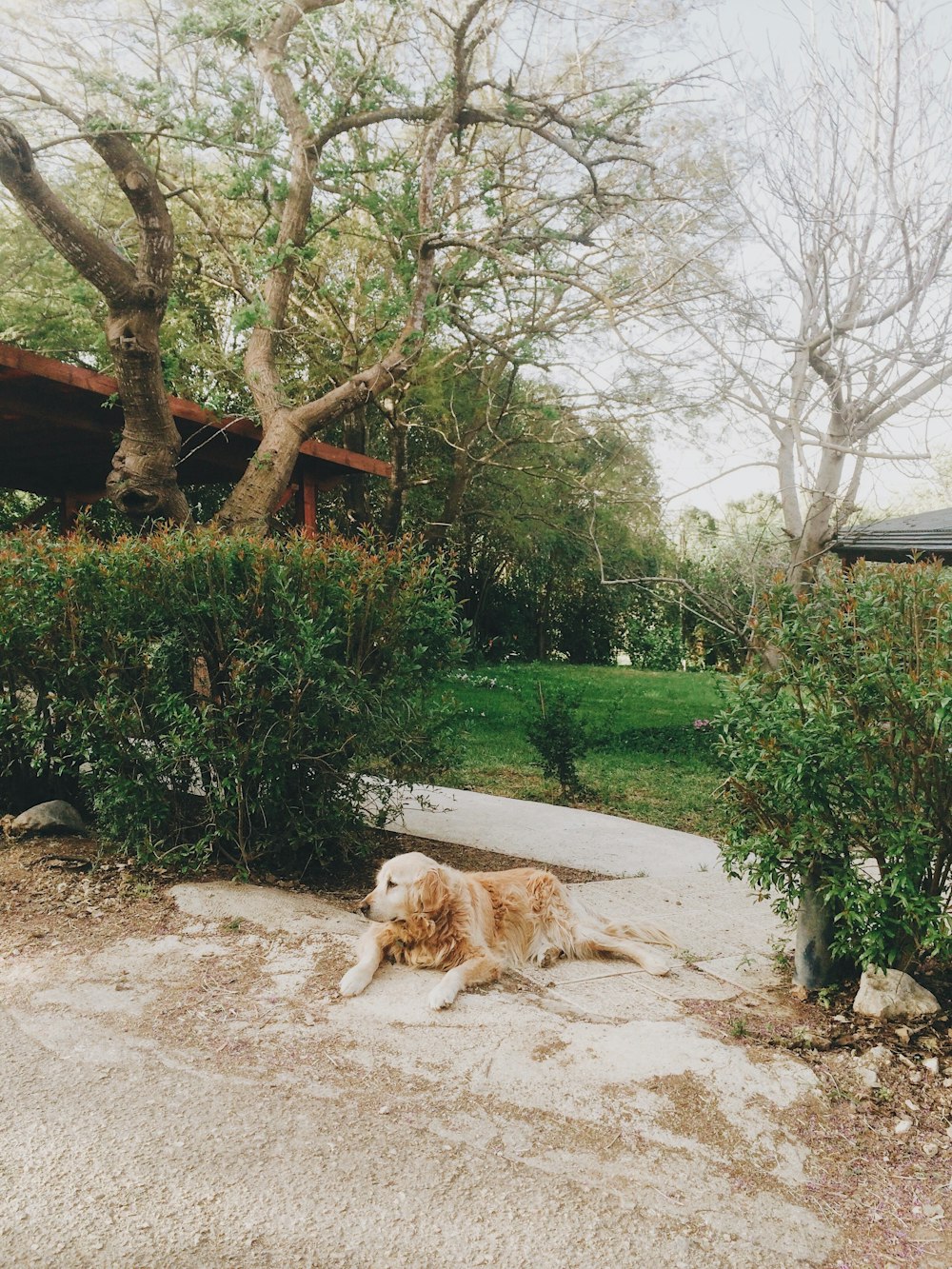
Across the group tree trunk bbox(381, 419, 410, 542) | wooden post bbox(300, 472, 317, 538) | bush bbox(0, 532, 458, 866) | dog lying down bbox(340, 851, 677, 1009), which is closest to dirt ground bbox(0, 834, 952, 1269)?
dog lying down bbox(340, 851, 677, 1009)

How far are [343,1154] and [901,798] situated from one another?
2369mm

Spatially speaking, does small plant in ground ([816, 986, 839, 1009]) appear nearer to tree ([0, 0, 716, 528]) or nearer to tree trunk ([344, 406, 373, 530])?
tree ([0, 0, 716, 528])

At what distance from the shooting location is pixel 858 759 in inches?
145

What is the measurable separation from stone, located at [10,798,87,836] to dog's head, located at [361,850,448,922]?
2.99 m

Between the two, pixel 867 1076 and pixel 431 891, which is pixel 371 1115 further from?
pixel 867 1076

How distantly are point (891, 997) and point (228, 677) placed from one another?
Result: 3.57 metres

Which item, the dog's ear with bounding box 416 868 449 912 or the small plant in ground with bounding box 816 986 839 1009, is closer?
the small plant in ground with bounding box 816 986 839 1009

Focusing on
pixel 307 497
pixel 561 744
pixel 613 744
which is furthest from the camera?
pixel 307 497

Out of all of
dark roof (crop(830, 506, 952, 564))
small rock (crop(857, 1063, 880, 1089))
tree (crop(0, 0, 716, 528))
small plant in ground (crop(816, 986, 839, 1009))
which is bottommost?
small rock (crop(857, 1063, 880, 1089))

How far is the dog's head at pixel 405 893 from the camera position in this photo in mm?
4012

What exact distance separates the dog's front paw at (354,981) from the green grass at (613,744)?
1.94 metres

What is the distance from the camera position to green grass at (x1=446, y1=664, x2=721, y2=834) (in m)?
9.00

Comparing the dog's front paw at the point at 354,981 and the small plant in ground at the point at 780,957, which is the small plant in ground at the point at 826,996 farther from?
the dog's front paw at the point at 354,981

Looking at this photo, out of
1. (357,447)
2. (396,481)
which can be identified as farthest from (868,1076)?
(357,447)
